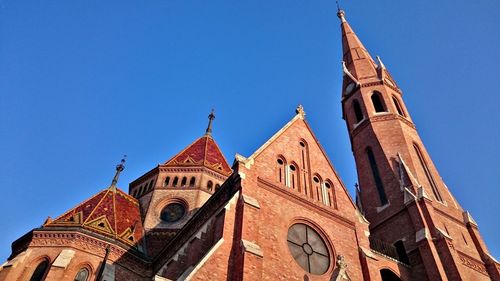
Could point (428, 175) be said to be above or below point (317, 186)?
above

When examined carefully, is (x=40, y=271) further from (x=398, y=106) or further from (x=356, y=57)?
(x=356, y=57)

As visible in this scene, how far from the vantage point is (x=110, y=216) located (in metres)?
22.6

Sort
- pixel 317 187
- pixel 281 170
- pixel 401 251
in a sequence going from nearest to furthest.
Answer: pixel 281 170 → pixel 317 187 → pixel 401 251

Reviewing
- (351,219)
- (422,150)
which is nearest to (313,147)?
(351,219)

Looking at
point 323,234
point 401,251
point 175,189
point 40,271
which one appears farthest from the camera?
point 175,189

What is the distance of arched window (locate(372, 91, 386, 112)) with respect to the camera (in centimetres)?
2891

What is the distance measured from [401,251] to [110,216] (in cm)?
1540

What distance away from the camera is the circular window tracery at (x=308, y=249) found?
14773mm

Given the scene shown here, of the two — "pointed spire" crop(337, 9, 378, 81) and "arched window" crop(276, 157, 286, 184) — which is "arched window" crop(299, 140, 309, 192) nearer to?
"arched window" crop(276, 157, 286, 184)

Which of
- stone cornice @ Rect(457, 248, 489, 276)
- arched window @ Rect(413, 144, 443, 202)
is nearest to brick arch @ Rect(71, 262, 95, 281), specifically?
stone cornice @ Rect(457, 248, 489, 276)

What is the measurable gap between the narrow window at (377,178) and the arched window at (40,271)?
17.7 metres

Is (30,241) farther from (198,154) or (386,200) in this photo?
(386,200)

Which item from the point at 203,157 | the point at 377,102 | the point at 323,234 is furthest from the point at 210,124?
the point at 323,234

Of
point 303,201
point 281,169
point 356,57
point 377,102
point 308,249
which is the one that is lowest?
point 308,249
